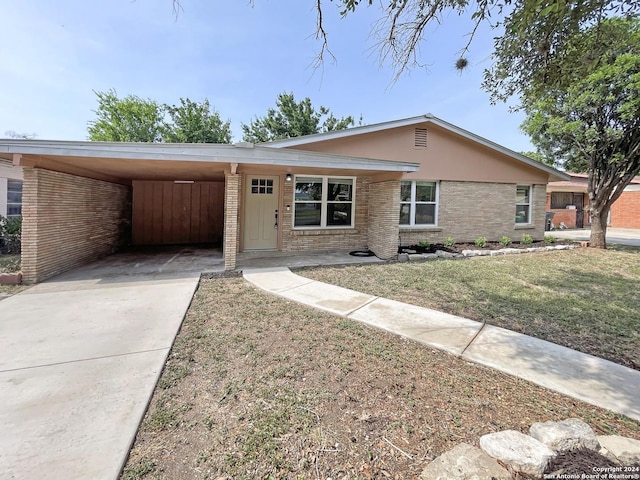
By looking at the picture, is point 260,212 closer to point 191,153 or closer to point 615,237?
point 191,153

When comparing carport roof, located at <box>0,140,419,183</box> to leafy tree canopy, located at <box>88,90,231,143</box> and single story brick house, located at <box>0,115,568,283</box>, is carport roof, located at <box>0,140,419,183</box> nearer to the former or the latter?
single story brick house, located at <box>0,115,568,283</box>

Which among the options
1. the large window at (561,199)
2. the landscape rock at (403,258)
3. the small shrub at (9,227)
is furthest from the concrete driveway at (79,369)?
the large window at (561,199)

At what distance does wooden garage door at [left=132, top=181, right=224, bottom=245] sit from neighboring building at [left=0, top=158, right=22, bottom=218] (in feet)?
12.1

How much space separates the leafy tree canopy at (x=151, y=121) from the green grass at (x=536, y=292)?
24.0 meters

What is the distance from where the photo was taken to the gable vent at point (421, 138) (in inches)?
415

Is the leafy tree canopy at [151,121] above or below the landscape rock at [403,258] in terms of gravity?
above

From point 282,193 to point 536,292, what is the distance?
6829 mm

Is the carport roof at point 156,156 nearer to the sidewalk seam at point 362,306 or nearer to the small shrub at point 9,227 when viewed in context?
the small shrub at point 9,227

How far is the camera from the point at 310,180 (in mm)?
9469

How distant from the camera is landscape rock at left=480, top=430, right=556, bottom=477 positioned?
5.95ft

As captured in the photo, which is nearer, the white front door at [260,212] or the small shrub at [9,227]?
the small shrub at [9,227]

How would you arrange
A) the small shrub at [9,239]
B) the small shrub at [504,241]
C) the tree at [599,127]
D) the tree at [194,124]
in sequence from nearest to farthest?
the tree at [599,127] → the small shrub at [9,239] → the small shrub at [504,241] → the tree at [194,124]

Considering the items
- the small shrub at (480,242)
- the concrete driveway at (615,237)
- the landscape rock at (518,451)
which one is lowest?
the landscape rock at (518,451)

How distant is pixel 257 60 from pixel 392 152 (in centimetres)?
517
